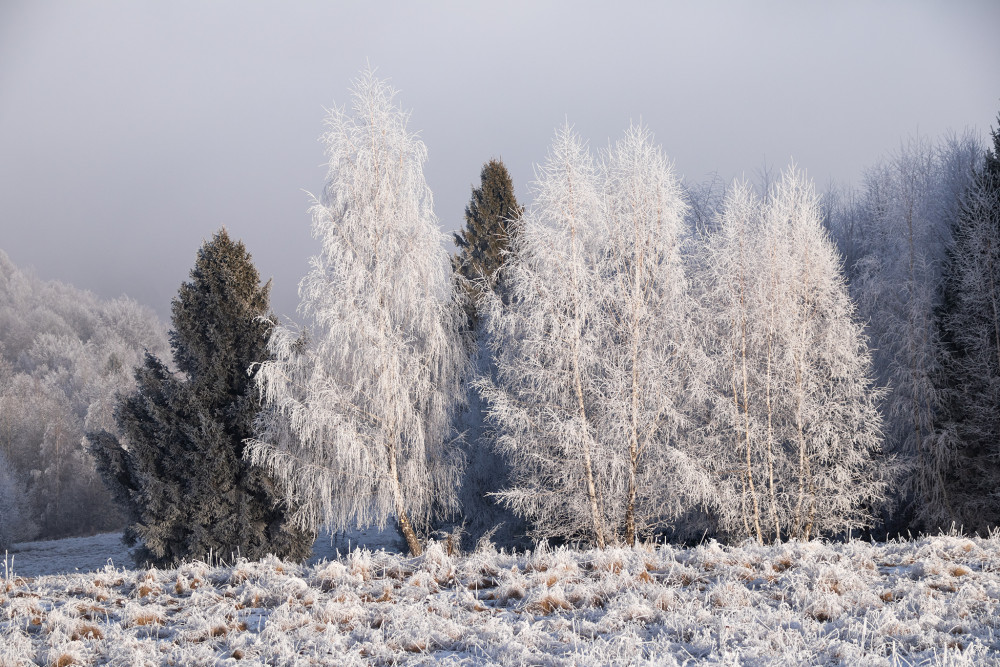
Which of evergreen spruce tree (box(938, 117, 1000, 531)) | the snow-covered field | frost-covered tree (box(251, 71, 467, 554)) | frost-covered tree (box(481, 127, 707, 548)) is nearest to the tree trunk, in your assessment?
frost-covered tree (box(251, 71, 467, 554))

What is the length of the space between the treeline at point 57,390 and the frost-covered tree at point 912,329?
28463 mm

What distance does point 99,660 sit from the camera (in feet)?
13.3

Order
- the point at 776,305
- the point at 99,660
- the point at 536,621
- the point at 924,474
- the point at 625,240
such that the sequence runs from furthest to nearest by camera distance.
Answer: the point at 924,474, the point at 776,305, the point at 625,240, the point at 536,621, the point at 99,660

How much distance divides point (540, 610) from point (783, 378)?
1086cm

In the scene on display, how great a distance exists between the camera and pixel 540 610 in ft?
15.6

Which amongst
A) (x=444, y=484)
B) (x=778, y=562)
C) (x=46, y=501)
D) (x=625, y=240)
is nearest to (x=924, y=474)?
(x=625, y=240)

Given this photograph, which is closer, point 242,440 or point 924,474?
point 242,440

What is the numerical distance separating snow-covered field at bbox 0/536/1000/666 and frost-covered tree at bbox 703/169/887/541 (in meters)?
7.60

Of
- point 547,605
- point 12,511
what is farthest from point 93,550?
point 547,605

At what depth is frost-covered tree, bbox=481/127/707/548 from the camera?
1193 cm

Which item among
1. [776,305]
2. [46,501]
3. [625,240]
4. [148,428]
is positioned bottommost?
[46,501]

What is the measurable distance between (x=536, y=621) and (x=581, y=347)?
770 cm

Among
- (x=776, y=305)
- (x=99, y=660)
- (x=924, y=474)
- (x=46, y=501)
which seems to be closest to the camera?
(x=99, y=660)

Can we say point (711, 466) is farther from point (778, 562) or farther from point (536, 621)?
point (536, 621)
